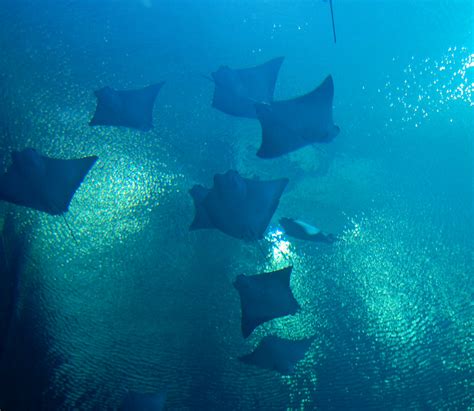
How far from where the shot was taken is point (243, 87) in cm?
240

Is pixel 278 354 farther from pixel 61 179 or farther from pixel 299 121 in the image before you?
pixel 61 179

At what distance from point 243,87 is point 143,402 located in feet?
6.64

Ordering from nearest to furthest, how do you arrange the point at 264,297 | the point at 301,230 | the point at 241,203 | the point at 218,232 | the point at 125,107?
the point at 241,203 → the point at 264,297 → the point at 125,107 → the point at 301,230 → the point at 218,232

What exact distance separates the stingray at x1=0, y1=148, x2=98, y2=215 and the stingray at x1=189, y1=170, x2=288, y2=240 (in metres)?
0.74

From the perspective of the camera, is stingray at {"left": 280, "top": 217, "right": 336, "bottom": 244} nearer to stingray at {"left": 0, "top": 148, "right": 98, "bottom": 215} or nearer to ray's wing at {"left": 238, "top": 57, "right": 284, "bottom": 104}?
ray's wing at {"left": 238, "top": 57, "right": 284, "bottom": 104}

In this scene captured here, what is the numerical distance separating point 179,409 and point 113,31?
8.36ft

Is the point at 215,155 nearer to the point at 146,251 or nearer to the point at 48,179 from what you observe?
the point at 146,251

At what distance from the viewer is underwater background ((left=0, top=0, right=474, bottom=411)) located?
2424mm

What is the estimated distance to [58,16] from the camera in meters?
2.54

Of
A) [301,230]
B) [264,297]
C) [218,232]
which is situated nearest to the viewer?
[264,297]

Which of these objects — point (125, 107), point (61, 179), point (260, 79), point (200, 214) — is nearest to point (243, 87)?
point (260, 79)

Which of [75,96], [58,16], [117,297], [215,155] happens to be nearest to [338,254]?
[215,155]

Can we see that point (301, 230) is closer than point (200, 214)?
No

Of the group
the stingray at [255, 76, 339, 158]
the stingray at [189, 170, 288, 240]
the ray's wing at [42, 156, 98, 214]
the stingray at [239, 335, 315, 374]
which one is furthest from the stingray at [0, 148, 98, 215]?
the stingray at [239, 335, 315, 374]
